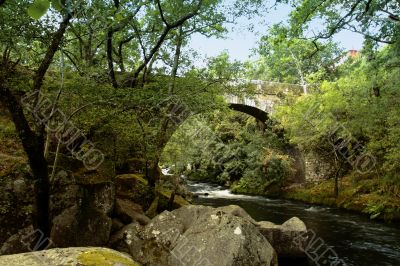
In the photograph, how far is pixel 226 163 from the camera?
2802 centimetres

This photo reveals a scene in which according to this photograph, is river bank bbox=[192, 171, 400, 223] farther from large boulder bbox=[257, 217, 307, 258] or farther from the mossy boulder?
the mossy boulder

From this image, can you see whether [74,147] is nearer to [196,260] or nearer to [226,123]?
[196,260]

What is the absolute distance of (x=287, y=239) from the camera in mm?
9344

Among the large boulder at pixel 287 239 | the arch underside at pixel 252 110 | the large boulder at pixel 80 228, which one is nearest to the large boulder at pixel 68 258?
the large boulder at pixel 80 228

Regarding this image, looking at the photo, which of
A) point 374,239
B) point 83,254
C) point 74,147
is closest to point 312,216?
point 374,239

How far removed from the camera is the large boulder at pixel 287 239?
30.4 ft

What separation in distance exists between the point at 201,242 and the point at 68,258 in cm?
Result: 475

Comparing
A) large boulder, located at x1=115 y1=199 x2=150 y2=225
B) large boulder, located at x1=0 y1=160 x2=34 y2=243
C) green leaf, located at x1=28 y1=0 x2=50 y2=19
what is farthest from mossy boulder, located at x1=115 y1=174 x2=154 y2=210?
green leaf, located at x1=28 y1=0 x2=50 y2=19

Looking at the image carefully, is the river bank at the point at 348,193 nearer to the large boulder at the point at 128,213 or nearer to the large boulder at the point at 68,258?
the large boulder at the point at 128,213

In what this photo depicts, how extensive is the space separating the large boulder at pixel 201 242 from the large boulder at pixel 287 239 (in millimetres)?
2146

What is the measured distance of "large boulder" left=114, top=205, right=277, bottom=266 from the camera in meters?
6.60

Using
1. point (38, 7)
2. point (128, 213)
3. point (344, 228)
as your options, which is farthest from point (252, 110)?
point (38, 7)

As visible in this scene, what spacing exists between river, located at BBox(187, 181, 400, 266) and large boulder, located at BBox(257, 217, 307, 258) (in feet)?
4.07

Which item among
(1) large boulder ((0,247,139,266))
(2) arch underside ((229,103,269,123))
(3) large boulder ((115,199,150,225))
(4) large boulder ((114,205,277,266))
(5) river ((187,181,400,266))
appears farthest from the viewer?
(2) arch underside ((229,103,269,123))
